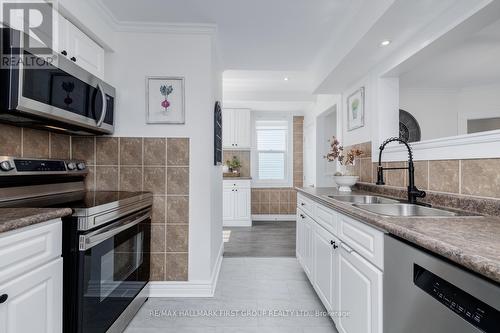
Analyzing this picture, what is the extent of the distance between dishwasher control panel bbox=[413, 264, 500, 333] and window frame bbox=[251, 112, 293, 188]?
4.75 m

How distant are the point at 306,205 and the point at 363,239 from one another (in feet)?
3.96

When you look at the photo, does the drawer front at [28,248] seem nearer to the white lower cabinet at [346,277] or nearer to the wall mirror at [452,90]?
the white lower cabinet at [346,277]

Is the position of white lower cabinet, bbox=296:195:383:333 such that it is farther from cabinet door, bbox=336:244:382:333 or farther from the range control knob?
the range control knob

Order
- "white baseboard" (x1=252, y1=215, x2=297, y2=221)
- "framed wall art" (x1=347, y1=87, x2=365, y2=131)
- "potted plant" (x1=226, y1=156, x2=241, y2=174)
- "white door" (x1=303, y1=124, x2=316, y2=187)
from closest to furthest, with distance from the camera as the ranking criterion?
"framed wall art" (x1=347, y1=87, x2=365, y2=131)
"white door" (x1=303, y1=124, x2=316, y2=187)
"potted plant" (x1=226, y1=156, x2=241, y2=174)
"white baseboard" (x1=252, y1=215, x2=297, y2=221)

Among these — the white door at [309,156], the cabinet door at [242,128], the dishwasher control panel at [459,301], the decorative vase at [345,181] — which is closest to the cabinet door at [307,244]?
the decorative vase at [345,181]

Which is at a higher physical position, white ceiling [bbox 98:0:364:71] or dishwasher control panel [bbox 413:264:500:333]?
white ceiling [bbox 98:0:364:71]

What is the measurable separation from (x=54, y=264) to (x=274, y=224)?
14.0 feet

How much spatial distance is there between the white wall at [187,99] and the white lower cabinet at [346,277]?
93 cm

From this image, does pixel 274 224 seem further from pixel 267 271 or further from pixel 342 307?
pixel 342 307

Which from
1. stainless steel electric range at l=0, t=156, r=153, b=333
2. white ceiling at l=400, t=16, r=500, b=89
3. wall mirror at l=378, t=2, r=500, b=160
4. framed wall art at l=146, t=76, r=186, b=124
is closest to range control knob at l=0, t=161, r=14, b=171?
stainless steel electric range at l=0, t=156, r=153, b=333

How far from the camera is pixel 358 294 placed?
1.32 metres

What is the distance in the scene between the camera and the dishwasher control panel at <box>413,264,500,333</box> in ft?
2.07

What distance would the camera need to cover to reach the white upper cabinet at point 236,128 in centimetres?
529

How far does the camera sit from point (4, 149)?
159 centimetres
